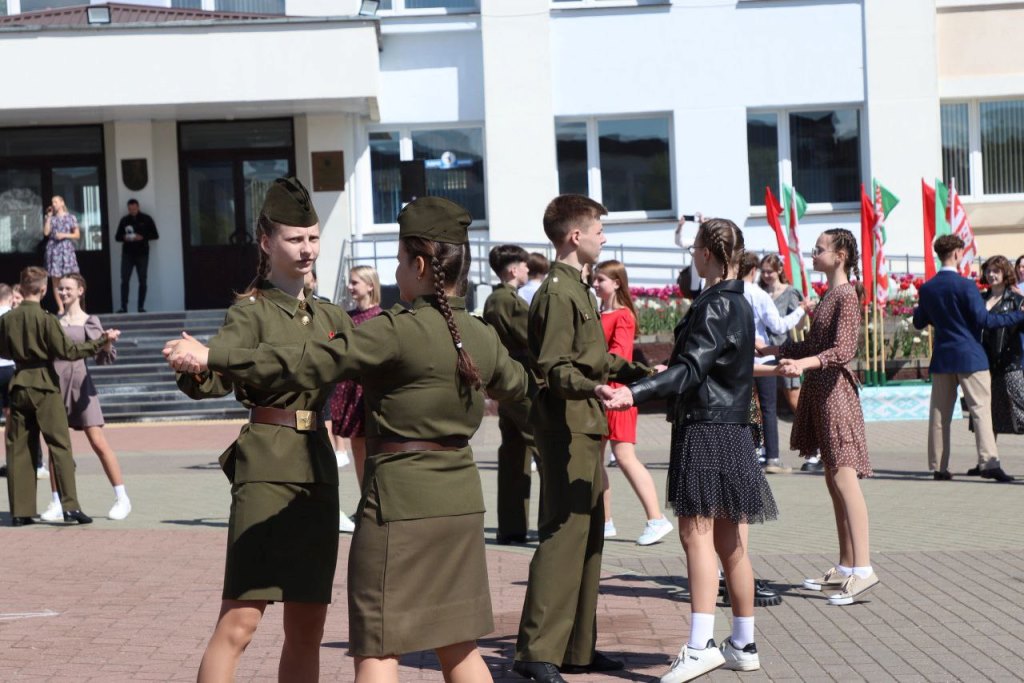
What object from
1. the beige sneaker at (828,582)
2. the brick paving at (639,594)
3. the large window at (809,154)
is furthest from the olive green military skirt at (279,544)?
the large window at (809,154)

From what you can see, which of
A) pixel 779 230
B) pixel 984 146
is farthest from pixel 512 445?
pixel 984 146

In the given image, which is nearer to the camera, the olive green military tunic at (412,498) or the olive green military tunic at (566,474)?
the olive green military tunic at (412,498)

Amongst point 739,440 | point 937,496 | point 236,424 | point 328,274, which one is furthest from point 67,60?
point 739,440

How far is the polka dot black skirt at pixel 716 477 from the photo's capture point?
20.4 ft

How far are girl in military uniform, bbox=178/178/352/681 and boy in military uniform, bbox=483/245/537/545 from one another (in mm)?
3630

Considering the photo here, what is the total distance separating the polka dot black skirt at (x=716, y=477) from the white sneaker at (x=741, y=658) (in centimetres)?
55

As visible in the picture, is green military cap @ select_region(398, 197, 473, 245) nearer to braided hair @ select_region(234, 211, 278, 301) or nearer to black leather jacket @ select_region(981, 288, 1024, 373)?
braided hair @ select_region(234, 211, 278, 301)

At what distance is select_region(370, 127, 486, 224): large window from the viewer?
2431cm

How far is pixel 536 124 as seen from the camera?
2375cm

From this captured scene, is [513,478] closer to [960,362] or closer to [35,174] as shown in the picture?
[960,362]

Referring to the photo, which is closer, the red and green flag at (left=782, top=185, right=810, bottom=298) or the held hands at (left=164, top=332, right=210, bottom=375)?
the held hands at (left=164, top=332, right=210, bottom=375)

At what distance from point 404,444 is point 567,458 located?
70.8 inches

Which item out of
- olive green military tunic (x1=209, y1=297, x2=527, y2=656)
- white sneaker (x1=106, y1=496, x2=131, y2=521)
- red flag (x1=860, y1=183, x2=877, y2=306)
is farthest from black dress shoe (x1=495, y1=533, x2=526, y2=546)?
red flag (x1=860, y1=183, x2=877, y2=306)

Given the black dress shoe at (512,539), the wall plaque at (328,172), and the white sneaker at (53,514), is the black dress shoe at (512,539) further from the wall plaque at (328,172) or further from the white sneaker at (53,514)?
the wall plaque at (328,172)
